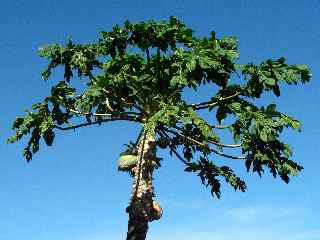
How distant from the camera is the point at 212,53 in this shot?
21031mm

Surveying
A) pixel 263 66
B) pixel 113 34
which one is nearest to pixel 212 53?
pixel 263 66

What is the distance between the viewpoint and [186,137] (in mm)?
22094

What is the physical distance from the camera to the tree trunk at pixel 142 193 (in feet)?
→ 67.3

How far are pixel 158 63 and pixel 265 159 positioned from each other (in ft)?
15.9

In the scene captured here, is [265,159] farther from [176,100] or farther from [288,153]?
[176,100]

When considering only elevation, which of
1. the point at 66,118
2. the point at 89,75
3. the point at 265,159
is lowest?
the point at 265,159

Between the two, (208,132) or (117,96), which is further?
(117,96)

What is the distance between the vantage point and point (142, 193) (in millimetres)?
21047

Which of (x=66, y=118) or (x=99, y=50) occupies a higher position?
(x=99, y=50)

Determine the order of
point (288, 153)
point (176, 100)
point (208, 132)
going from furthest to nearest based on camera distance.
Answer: point (176, 100) < point (288, 153) < point (208, 132)

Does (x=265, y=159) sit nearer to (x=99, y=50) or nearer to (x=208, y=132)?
(x=208, y=132)

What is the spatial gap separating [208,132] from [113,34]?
5002 millimetres

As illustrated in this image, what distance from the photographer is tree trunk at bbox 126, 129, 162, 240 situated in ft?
67.3

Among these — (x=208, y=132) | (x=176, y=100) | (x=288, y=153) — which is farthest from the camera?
(x=176, y=100)
